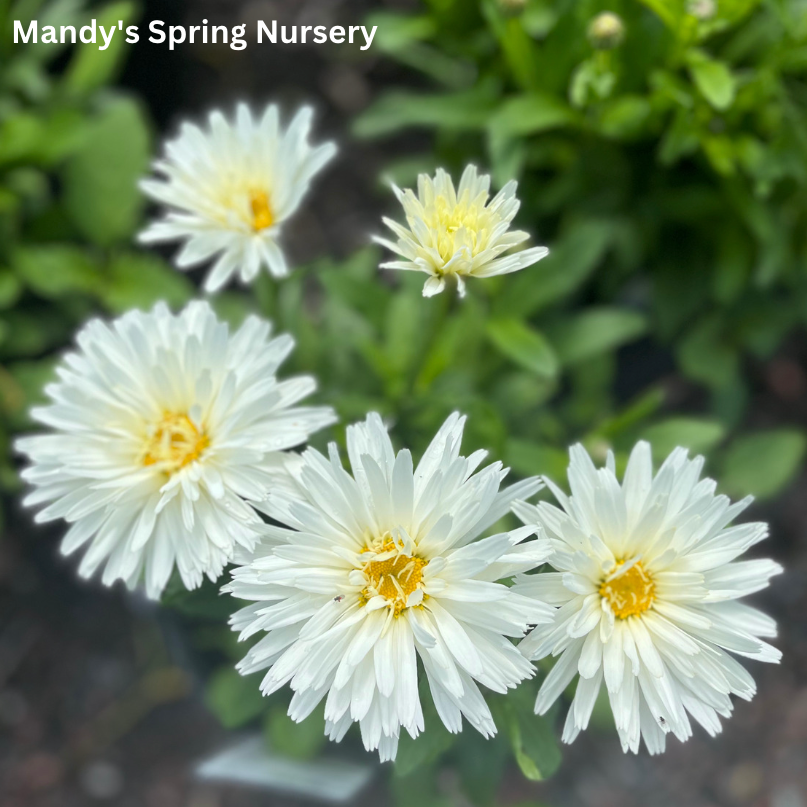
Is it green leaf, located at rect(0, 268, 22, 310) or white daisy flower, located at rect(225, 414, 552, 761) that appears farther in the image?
green leaf, located at rect(0, 268, 22, 310)

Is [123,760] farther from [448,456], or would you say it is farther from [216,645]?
[448,456]

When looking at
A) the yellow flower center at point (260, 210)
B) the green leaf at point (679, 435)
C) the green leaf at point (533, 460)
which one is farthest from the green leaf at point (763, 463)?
the yellow flower center at point (260, 210)

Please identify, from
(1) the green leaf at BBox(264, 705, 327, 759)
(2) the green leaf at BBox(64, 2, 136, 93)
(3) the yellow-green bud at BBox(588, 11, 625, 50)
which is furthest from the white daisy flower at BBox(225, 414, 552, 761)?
(2) the green leaf at BBox(64, 2, 136, 93)

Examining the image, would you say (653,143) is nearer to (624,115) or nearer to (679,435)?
(624,115)

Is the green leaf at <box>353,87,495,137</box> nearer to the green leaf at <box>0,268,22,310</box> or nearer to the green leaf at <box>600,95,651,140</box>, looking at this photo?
the green leaf at <box>600,95,651,140</box>

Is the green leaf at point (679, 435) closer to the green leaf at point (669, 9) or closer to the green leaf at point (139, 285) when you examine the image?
the green leaf at point (669, 9)

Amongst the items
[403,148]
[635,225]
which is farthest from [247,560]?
[403,148]

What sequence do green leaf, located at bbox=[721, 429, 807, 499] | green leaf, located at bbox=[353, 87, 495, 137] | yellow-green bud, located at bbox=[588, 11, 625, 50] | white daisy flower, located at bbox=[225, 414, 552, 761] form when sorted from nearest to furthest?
white daisy flower, located at bbox=[225, 414, 552, 761]
yellow-green bud, located at bbox=[588, 11, 625, 50]
green leaf, located at bbox=[353, 87, 495, 137]
green leaf, located at bbox=[721, 429, 807, 499]
